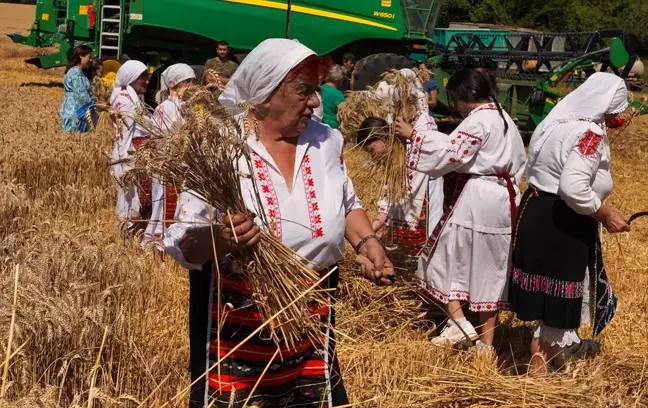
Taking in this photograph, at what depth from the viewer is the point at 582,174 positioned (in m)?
3.65

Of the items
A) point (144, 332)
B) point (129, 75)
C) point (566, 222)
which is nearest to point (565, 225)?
point (566, 222)

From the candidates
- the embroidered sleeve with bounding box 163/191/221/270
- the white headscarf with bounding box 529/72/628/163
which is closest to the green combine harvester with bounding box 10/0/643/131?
the white headscarf with bounding box 529/72/628/163

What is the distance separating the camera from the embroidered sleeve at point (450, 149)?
4336 millimetres

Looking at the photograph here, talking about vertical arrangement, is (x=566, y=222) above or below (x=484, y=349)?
above

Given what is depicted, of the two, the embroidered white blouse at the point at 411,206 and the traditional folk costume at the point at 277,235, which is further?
the embroidered white blouse at the point at 411,206

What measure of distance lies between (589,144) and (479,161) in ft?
2.70

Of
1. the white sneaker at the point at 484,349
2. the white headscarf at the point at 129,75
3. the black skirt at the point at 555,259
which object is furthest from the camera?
the white headscarf at the point at 129,75

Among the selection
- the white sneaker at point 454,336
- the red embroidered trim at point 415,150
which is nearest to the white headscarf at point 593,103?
the red embroidered trim at point 415,150

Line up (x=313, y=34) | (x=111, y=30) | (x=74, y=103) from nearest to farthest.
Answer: (x=74, y=103), (x=111, y=30), (x=313, y=34)

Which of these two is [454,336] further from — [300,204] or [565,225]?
[300,204]

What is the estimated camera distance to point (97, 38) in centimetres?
1639

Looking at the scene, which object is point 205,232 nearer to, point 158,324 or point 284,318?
point 284,318

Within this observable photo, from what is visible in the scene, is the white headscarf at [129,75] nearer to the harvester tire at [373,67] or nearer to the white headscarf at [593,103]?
the white headscarf at [593,103]

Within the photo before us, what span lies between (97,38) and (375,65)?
212 inches
